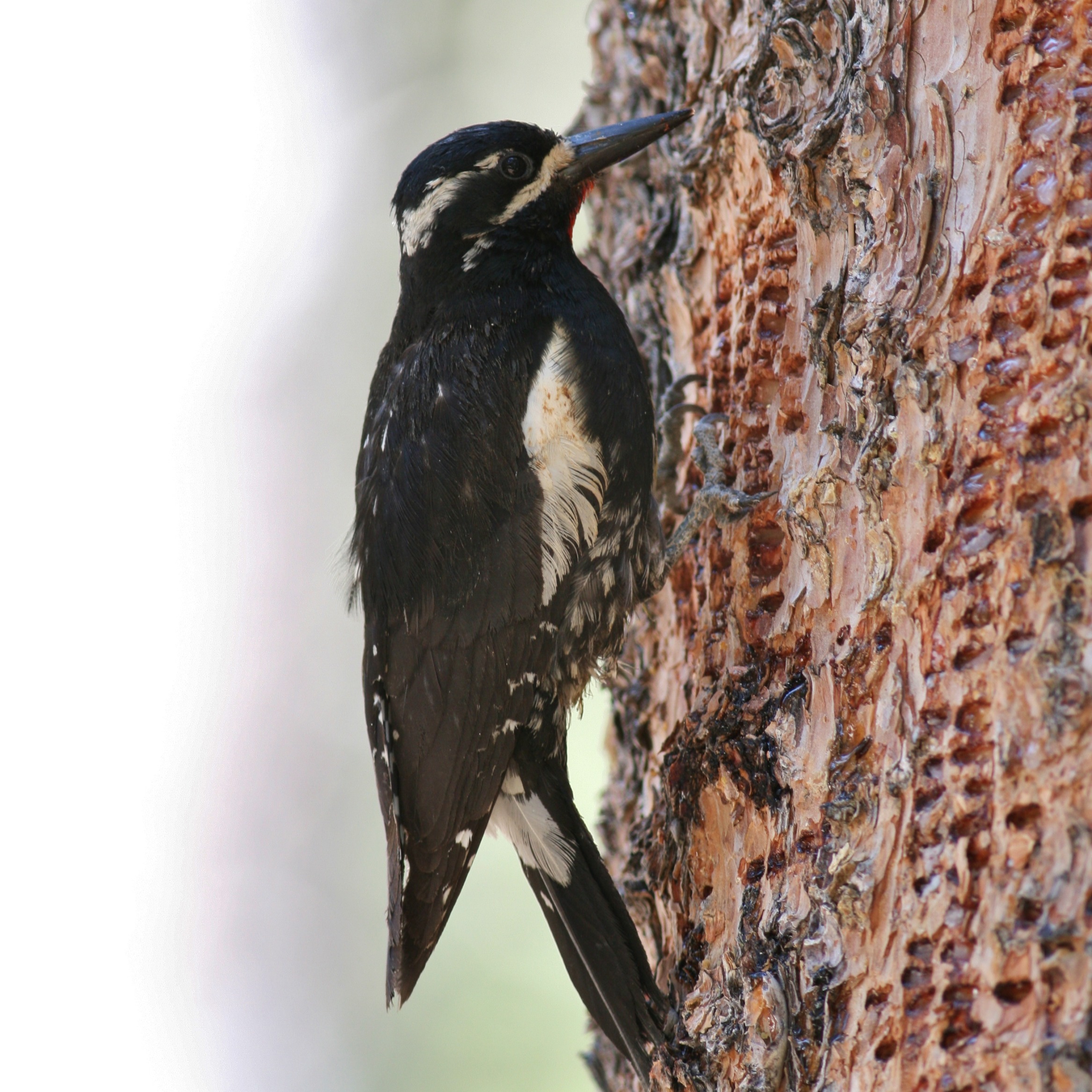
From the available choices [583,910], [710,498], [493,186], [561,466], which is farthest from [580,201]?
[583,910]

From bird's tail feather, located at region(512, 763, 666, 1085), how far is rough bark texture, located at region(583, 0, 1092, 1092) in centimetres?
9

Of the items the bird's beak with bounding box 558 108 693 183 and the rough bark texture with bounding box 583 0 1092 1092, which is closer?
the rough bark texture with bounding box 583 0 1092 1092

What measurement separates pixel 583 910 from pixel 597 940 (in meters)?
0.07

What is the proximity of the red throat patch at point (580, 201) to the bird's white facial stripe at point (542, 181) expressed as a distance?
0.09 m

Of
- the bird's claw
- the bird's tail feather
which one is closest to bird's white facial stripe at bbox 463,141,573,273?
the bird's claw

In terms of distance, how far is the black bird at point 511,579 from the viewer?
239 cm

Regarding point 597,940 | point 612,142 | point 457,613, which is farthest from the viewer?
point 612,142

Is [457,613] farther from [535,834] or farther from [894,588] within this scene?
[894,588]

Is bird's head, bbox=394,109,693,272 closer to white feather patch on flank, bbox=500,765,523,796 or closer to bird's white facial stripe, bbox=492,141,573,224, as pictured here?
bird's white facial stripe, bbox=492,141,573,224

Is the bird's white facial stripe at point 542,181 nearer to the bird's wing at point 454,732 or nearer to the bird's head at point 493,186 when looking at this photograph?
the bird's head at point 493,186

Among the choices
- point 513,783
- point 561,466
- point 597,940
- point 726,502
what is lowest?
point 597,940

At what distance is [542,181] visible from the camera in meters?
2.84

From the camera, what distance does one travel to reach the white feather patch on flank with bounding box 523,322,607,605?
2.45 m

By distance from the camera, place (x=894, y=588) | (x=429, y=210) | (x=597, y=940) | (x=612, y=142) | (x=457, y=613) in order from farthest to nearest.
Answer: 1. (x=429, y=210)
2. (x=612, y=142)
3. (x=457, y=613)
4. (x=597, y=940)
5. (x=894, y=588)
